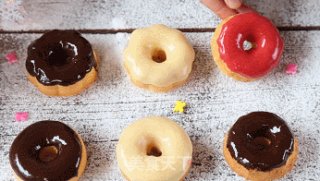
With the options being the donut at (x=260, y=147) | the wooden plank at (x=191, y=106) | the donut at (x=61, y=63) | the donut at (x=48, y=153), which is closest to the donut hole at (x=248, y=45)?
the wooden plank at (x=191, y=106)

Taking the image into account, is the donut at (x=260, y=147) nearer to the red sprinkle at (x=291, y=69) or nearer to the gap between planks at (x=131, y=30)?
the red sprinkle at (x=291, y=69)

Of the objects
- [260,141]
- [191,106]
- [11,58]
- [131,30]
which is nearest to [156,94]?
[191,106]

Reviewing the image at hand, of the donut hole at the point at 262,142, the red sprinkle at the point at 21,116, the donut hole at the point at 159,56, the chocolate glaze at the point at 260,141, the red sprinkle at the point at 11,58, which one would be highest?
the donut hole at the point at 159,56

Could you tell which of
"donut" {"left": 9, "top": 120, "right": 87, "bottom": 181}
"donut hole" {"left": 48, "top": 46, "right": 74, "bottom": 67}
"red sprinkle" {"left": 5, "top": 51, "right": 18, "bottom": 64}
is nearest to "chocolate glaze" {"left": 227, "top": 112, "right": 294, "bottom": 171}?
"donut" {"left": 9, "top": 120, "right": 87, "bottom": 181}

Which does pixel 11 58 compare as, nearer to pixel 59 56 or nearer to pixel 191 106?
pixel 59 56

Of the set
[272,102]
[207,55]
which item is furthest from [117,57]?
[272,102]
